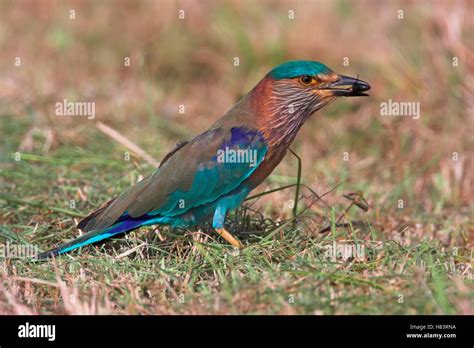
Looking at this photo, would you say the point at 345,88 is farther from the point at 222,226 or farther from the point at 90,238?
the point at 90,238

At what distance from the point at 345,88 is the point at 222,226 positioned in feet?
3.50

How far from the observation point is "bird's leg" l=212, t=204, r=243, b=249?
16.3 ft

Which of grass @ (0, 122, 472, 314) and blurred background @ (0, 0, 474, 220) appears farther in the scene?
blurred background @ (0, 0, 474, 220)

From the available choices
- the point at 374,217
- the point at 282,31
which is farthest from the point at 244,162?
the point at 282,31

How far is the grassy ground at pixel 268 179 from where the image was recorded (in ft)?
14.3

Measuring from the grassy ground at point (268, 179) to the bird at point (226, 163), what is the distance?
0.13 meters

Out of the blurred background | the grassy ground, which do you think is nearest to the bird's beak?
the grassy ground

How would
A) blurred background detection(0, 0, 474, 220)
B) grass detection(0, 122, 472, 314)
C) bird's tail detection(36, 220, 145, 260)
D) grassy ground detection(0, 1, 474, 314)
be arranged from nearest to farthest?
grass detection(0, 122, 472, 314), grassy ground detection(0, 1, 474, 314), bird's tail detection(36, 220, 145, 260), blurred background detection(0, 0, 474, 220)

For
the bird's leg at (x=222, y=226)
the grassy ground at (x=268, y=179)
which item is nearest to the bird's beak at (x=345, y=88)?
the grassy ground at (x=268, y=179)

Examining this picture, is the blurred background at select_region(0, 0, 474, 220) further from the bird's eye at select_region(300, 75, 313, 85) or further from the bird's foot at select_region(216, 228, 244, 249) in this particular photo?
the bird's foot at select_region(216, 228, 244, 249)

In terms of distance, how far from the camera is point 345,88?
5141 millimetres

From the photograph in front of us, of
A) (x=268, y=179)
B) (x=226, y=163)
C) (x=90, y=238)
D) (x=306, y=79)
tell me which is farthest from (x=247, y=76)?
(x=90, y=238)

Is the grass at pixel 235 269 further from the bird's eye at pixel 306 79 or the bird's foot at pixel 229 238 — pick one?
the bird's eye at pixel 306 79
